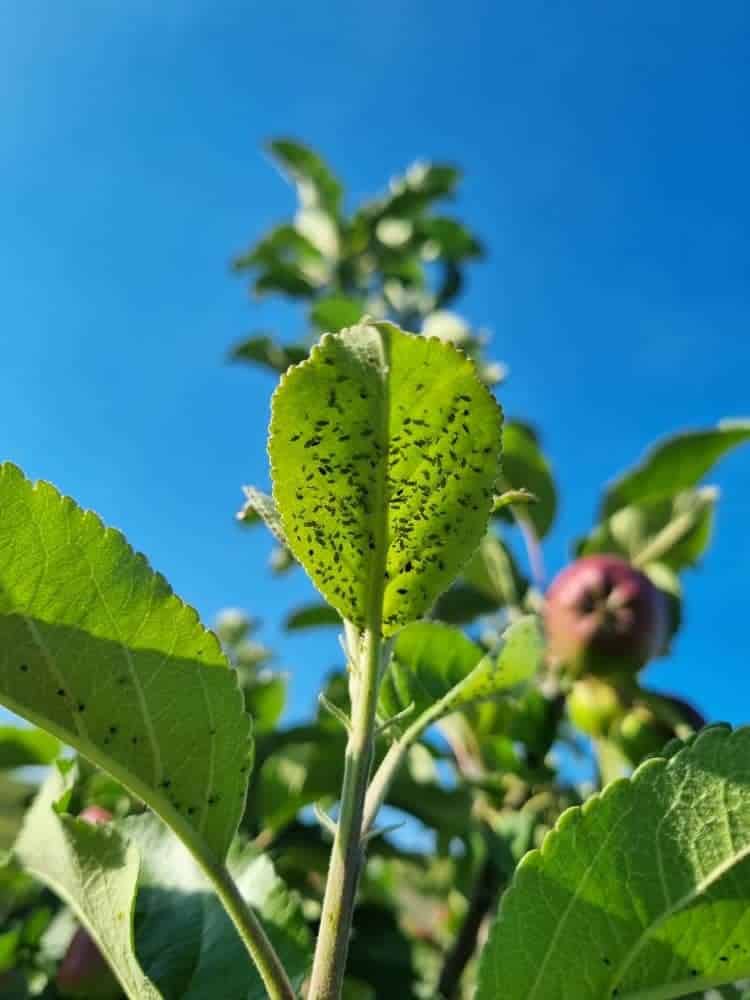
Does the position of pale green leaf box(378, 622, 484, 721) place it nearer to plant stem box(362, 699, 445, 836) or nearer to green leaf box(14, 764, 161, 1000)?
plant stem box(362, 699, 445, 836)

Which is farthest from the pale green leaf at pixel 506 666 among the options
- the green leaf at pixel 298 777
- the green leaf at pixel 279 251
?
the green leaf at pixel 279 251

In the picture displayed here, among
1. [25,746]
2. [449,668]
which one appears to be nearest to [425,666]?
[449,668]

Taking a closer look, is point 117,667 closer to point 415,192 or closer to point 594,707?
point 594,707

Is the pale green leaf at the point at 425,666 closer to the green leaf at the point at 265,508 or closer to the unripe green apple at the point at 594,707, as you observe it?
the green leaf at the point at 265,508

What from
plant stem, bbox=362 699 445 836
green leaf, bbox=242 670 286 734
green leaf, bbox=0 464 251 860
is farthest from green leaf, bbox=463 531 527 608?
green leaf, bbox=0 464 251 860

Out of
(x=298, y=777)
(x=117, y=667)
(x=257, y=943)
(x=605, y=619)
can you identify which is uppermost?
(x=605, y=619)
